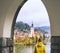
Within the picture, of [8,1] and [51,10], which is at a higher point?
[8,1]

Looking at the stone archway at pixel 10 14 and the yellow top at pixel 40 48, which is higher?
the stone archway at pixel 10 14

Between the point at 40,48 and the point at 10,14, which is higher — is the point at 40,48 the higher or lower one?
the lower one

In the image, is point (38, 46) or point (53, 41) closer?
point (53, 41)

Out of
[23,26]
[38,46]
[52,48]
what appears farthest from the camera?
[23,26]

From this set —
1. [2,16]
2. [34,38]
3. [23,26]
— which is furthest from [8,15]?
[34,38]

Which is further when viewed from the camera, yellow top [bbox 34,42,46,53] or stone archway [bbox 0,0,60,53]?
yellow top [bbox 34,42,46,53]

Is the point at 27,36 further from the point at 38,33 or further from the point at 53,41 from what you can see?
the point at 53,41

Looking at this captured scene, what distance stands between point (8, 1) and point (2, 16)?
0.29 m

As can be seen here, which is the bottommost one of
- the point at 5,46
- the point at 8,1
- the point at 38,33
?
the point at 5,46

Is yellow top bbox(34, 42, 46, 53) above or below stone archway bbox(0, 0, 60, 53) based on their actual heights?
below

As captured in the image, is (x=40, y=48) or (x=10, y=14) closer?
(x=40, y=48)

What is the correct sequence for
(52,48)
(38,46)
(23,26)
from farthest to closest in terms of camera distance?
(23,26) < (38,46) < (52,48)

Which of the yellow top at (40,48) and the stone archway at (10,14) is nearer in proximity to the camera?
the stone archway at (10,14)

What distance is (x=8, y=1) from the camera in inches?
133
